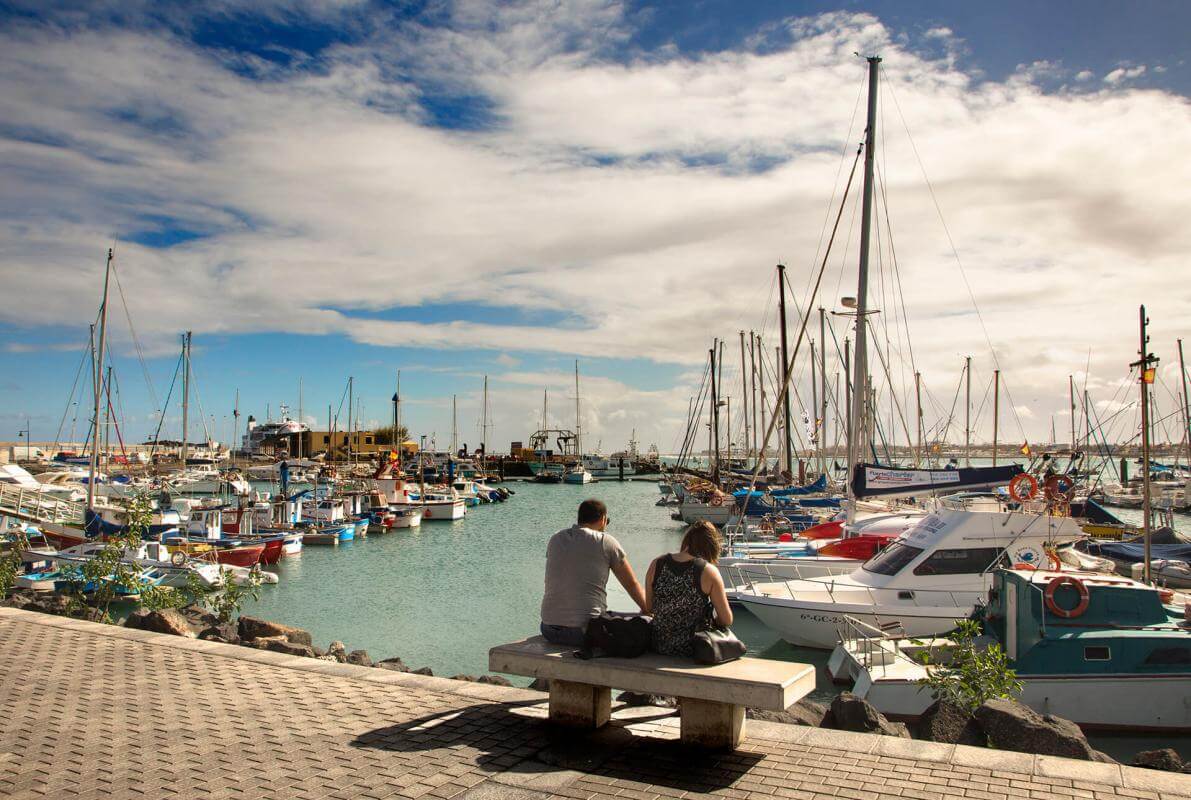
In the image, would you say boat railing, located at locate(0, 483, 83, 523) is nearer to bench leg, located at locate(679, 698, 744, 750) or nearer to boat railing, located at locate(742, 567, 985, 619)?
boat railing, located at locate(742, 567, 985, 619)

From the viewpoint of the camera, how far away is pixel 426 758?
19.9 feet

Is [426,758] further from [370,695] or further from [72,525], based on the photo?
[72,525]

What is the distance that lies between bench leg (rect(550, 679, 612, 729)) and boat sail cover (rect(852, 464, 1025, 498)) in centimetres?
1686

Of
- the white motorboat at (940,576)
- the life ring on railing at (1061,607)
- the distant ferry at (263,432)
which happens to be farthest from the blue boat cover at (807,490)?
the distant ferry at (263,432)

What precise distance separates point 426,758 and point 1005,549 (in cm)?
1444

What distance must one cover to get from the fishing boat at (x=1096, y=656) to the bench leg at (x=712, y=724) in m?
6.79

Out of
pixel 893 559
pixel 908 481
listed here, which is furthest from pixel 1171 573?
pixel 893 559

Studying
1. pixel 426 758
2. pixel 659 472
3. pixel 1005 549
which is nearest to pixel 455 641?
pixel 1005 549

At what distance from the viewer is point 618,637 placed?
6.31m

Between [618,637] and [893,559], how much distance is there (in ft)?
43.6

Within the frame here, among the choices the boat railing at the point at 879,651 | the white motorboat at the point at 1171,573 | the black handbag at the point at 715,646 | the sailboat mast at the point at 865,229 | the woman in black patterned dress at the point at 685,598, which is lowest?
the white motorboat at the point at 1171,573

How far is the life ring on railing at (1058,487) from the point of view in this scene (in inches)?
659

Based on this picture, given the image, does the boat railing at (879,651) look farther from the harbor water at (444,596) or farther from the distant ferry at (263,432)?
the distant ferry at (263,432)

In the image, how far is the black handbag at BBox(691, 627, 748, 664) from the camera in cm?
604
